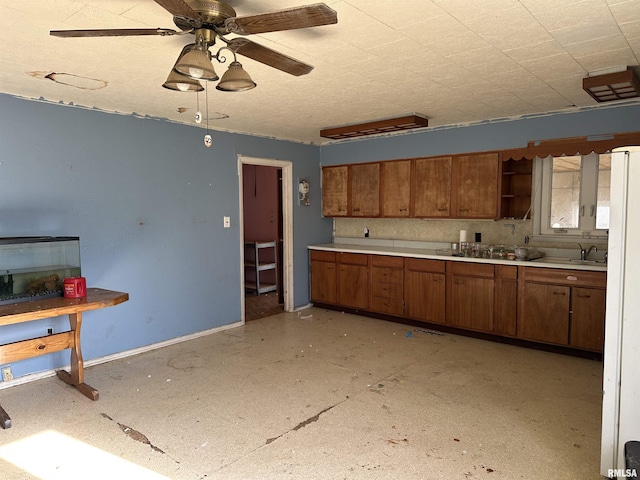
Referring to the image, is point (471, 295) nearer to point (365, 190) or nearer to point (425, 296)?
point (425, 296)

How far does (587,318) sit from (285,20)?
372 centimetres

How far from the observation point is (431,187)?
5.13 m

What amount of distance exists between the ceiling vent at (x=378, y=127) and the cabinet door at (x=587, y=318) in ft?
7.09

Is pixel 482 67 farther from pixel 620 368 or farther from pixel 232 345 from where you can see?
pixel 232 345

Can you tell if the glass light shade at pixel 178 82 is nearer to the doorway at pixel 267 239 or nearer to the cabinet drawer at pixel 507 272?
the doorway at pixel 267 239

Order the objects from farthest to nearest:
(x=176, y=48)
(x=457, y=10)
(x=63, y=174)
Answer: (x=63, y=174), (x=176, y=48), (x=457, y=10)

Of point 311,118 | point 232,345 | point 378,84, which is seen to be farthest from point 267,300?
point 378,84

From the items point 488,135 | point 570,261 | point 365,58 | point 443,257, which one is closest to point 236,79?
point 365,58

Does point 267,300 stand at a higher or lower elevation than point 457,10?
lower

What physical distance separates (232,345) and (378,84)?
9.38ft

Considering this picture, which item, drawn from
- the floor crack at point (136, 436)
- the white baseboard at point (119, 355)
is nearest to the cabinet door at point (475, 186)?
the white baseboard at point (119, 355)

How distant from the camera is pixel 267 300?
668cm

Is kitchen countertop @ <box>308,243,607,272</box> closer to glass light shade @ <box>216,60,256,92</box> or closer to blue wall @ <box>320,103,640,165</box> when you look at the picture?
blue wall @ <box>320,103,640,165</box>

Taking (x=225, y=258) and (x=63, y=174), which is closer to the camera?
(x=63, y=174)
